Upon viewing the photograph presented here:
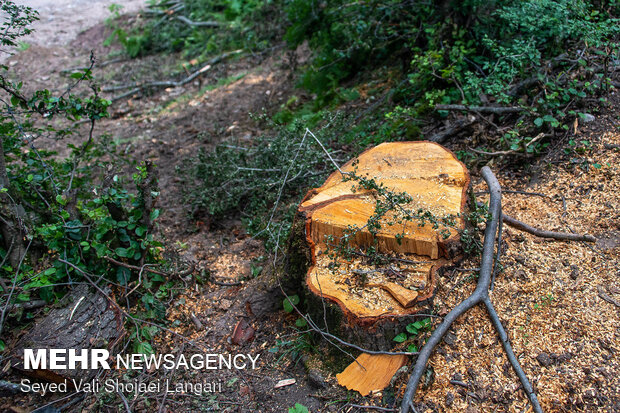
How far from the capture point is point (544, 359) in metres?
2.24

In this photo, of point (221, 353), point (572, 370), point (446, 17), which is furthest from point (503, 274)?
point (446, 17)

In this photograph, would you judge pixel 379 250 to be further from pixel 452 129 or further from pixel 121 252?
pixel 452 129

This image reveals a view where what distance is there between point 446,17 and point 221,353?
12.0 feet

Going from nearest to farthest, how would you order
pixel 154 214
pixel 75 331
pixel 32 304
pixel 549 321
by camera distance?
pixel 549 321, pixel 75 331, pixel 32 304, pixel 154 214

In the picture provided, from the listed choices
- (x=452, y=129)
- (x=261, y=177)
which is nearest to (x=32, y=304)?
(x=261, y=177)

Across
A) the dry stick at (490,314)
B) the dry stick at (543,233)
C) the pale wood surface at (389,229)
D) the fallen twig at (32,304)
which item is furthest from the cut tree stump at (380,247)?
the fallen twig at (32,304)

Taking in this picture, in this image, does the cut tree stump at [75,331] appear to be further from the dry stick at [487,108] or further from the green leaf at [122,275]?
the dry stick at [487,108]

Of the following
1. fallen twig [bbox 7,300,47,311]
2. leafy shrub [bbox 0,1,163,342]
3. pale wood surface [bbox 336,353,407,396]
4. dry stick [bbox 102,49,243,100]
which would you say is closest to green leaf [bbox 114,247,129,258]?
leafy shrub [bbox 0,1,163,342]

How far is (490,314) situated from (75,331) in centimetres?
241

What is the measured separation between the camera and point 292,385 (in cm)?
249

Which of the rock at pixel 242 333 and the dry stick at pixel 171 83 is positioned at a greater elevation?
the dry stick at pixel 171 83

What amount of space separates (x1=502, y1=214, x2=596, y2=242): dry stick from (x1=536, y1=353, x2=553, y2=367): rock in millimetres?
912

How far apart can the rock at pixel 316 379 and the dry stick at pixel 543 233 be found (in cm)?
164

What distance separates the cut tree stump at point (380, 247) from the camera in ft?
7.55
